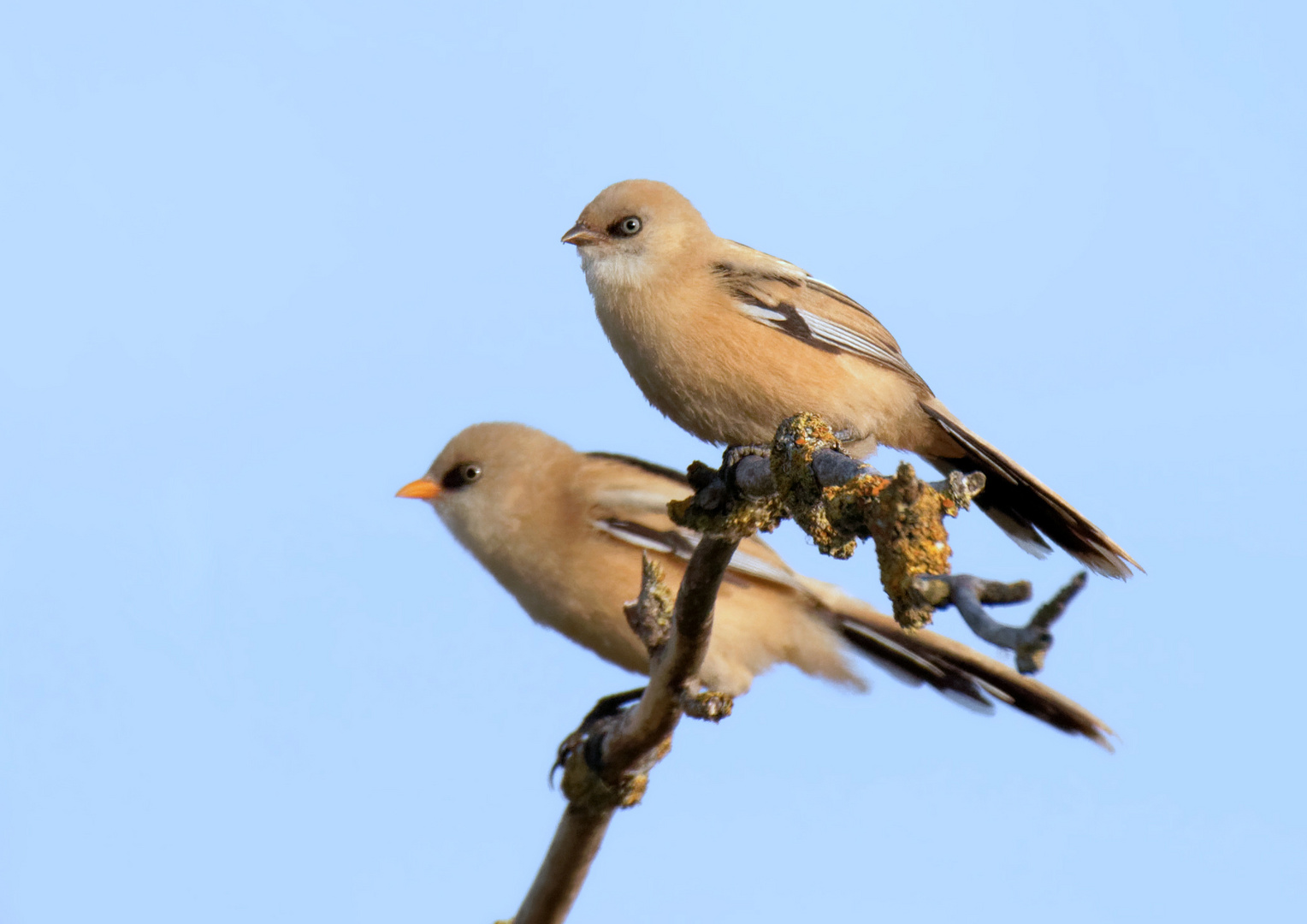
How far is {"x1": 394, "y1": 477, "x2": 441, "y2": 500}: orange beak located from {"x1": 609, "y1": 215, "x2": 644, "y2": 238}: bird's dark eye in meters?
2.05

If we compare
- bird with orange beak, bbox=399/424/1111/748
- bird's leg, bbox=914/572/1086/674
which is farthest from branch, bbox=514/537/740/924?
bird's leg, bbox=914/572/1086/674

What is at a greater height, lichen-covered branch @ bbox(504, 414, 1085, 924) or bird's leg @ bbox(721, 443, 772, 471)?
bird's leg @ bbox(721, 443, 772, 471)

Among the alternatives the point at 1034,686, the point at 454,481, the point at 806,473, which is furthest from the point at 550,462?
the point at 806,473

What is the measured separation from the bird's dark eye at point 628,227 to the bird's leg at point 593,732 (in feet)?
7.11

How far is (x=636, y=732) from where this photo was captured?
566 centimetres

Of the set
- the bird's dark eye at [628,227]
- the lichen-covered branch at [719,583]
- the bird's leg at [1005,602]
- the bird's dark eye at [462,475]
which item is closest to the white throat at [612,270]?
the bird's dark eye at [628,227]

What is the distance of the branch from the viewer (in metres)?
4.98

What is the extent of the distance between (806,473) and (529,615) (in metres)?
3.85

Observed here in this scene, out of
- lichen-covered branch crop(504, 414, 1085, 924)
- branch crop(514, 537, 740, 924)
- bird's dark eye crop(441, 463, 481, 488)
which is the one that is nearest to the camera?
lichen-covered branch crop(504, 414, 1085, 924)

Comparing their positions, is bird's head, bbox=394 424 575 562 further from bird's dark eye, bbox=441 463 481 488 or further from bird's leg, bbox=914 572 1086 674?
bird's leg, bbox=914 572 1086 674

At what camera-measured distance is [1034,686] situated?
682 centimetres

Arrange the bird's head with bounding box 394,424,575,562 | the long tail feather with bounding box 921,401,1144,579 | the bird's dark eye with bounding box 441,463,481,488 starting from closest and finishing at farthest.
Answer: the long tail feather with bounding box 921,401,1144,579 < the bird's head with bounding box 394,424,575,562 < the bird's dark eye with bounding box 441,463,481,488

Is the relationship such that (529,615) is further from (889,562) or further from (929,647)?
(889,562)

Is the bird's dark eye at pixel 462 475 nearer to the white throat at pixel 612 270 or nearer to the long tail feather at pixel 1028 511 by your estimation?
the white throat at pixel 612 270
